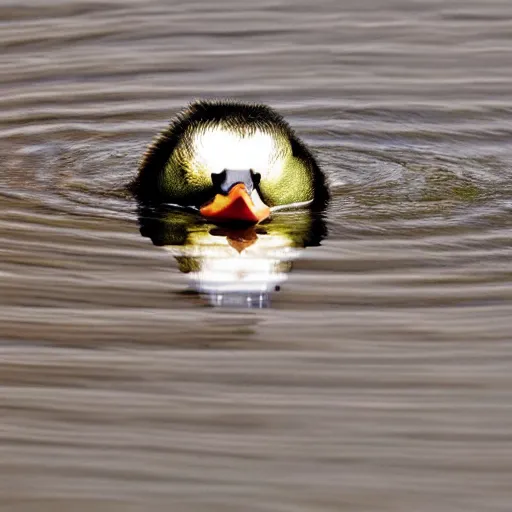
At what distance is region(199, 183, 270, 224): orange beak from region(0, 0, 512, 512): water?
420 millimetres

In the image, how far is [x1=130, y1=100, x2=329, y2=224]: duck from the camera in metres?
9.55

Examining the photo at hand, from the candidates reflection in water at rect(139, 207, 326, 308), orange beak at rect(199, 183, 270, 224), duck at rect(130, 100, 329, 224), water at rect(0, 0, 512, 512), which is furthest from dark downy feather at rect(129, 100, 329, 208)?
orange beak at rect(199, 183, 270, 224)

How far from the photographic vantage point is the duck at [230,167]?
955cm

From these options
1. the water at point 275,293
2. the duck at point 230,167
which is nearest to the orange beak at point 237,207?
the duck at point 230,167

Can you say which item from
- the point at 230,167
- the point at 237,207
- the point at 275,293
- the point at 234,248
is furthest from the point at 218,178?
the point at 275,293

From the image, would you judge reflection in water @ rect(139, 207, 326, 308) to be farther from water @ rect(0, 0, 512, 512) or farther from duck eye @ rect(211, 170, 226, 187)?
duck eye @ rect(211, 170, 226, 187)

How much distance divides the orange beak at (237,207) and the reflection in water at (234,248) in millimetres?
66

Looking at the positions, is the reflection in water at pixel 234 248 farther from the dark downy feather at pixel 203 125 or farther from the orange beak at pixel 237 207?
the dark downy feather at pixel 203 125

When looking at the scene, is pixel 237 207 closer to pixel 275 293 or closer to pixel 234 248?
pixel 234 248

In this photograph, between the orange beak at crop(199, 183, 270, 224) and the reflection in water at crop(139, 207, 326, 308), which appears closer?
the reflection in water at crop(139, 207, 326, 308)

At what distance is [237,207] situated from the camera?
9.34 meters

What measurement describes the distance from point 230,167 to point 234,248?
0.74 metres

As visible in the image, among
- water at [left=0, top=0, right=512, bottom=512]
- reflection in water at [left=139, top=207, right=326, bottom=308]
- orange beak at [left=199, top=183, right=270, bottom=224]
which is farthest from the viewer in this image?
orange beak at [left=199, top=183, right=270, bottom=224]

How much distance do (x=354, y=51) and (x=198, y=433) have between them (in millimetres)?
7281
